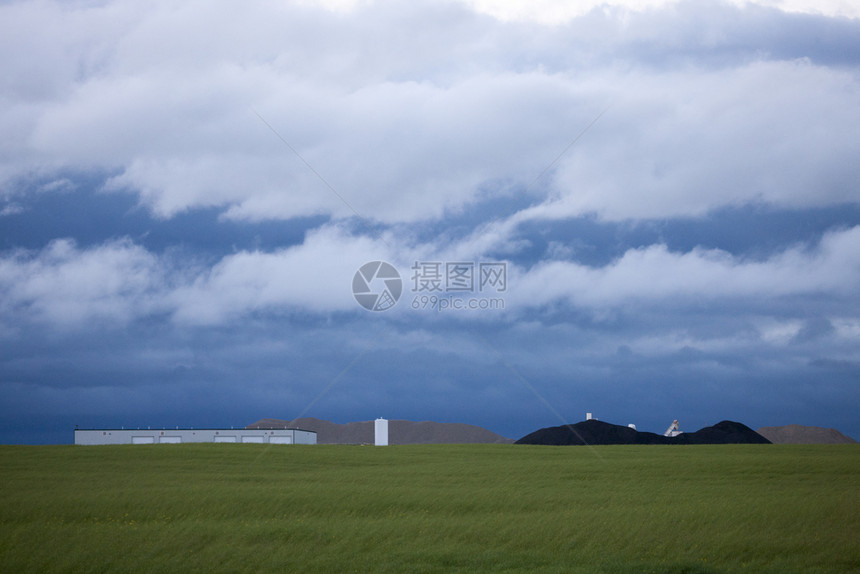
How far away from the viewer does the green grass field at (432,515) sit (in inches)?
1118

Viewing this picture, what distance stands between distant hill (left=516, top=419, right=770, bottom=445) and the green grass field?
5299 cm

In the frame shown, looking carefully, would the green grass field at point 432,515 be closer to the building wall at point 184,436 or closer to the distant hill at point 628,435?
the building wall at point 184,436

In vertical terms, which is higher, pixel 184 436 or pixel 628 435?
pixel 184 436

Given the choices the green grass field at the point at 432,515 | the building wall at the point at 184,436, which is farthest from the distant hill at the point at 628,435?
the green grass field at the point at 432,515

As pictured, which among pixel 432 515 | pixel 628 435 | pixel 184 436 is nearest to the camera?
pixel 432 515

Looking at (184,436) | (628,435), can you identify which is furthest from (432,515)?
(628,435)

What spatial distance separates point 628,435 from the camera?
112 m

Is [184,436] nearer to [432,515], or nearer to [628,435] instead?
[628,435]

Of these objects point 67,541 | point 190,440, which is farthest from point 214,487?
point 190,440

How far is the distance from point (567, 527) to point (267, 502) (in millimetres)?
15282

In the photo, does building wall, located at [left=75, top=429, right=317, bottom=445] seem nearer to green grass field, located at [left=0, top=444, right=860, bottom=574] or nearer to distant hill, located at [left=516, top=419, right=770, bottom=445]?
distant hill, located at [left=516, top=419, right=770, bottom=445]

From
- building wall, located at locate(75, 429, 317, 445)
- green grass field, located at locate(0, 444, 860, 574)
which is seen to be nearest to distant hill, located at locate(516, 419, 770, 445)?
building wall, located at locate(75, 429, 317, 445)

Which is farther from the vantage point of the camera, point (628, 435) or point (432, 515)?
point (628, 435)

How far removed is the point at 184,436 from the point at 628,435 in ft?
203
